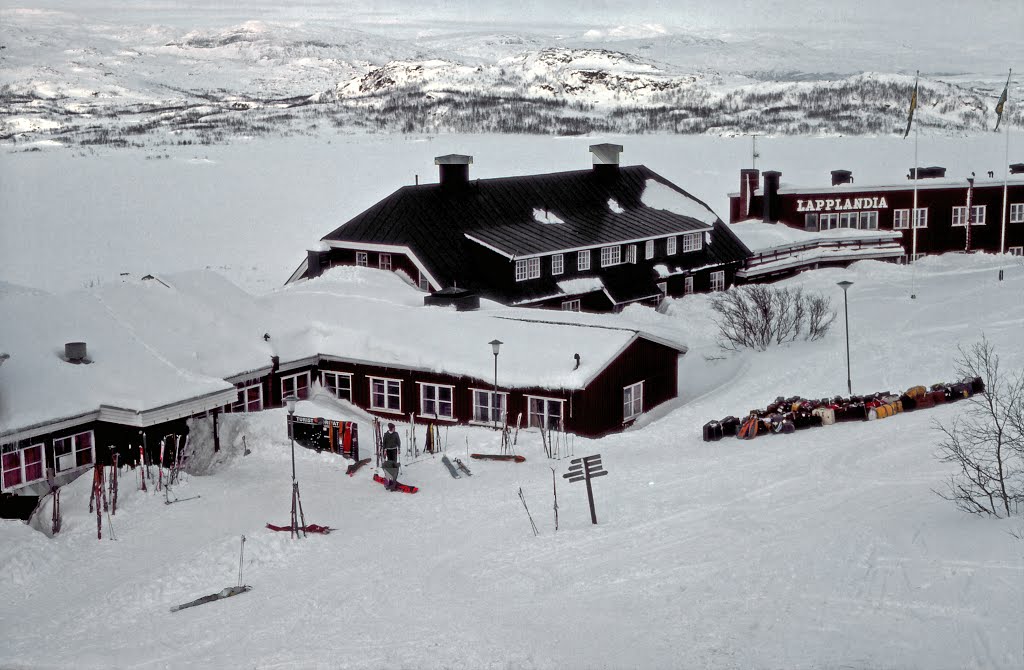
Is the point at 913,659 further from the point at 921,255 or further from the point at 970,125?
the point at 970,125

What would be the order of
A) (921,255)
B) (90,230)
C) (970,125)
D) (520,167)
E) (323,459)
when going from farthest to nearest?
1. (970,125)
2. (520,167)
3. (90,230)
4. (921,255)
5. (323,459)

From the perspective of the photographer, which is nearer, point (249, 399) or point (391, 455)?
point (391, 455)

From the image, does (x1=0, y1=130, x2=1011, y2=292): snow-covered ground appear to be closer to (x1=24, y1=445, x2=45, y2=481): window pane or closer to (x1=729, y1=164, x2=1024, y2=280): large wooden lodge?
Answer: (x1=729, y1=164, x2=1024, y2=280): large wooden lodge

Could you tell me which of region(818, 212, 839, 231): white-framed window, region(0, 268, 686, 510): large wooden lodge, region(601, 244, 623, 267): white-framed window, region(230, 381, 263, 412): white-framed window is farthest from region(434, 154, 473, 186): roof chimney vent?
region(818, 212, 839, 231): white-framed window

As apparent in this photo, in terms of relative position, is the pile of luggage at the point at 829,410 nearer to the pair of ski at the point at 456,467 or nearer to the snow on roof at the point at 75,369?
the pair of ski at the point at 456,467

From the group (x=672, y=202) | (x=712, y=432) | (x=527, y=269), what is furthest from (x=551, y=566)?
(x=672, y=202)

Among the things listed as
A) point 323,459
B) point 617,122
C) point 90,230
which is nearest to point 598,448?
point 323,459

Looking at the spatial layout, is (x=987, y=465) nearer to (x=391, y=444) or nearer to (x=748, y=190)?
(x=391, y=444)
